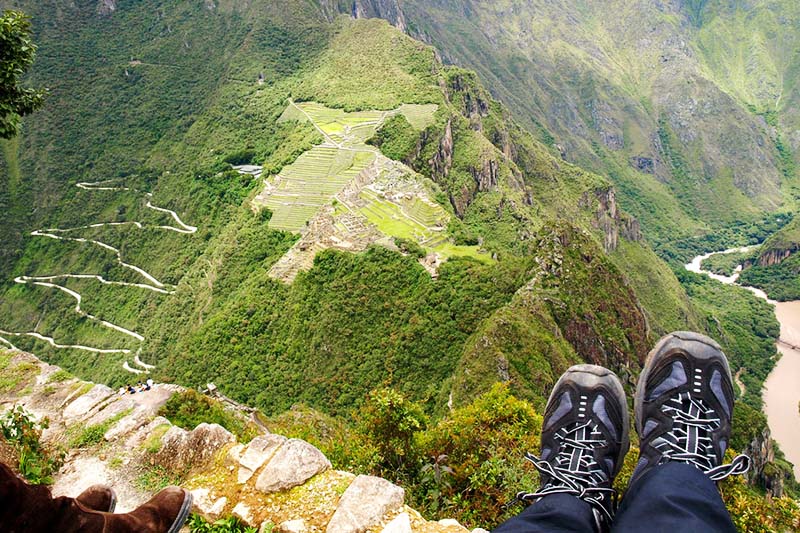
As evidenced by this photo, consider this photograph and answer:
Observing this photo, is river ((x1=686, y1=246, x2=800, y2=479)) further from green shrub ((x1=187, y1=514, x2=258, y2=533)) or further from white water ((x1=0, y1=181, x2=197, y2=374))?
white water ((x1=0, y1=181, x2=197, y2=374))

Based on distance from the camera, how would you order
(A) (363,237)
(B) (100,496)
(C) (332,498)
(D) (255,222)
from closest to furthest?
1. (B) (100,496)
2. (C) (332,498)
3. (A) (363,237)
4. (D) (255,222)

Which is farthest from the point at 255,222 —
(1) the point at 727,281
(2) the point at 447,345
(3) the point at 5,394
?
(1) the point at 727,281

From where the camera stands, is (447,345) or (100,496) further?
(447,345)

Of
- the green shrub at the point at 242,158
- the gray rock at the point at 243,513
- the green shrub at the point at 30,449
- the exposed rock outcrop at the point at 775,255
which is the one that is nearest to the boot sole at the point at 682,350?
the gray rock at the point at 243,513

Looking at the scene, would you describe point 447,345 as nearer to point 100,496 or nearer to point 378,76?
point 100,496

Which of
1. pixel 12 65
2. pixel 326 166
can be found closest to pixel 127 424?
pixel 12 65

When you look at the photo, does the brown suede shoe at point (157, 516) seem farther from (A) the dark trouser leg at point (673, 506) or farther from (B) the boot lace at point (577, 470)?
(A) the dark trouser leg at point (673, 506)

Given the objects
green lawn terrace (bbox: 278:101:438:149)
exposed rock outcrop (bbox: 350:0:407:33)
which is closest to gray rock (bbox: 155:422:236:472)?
green lawn terrace (bbox: 278:101:438:149)
